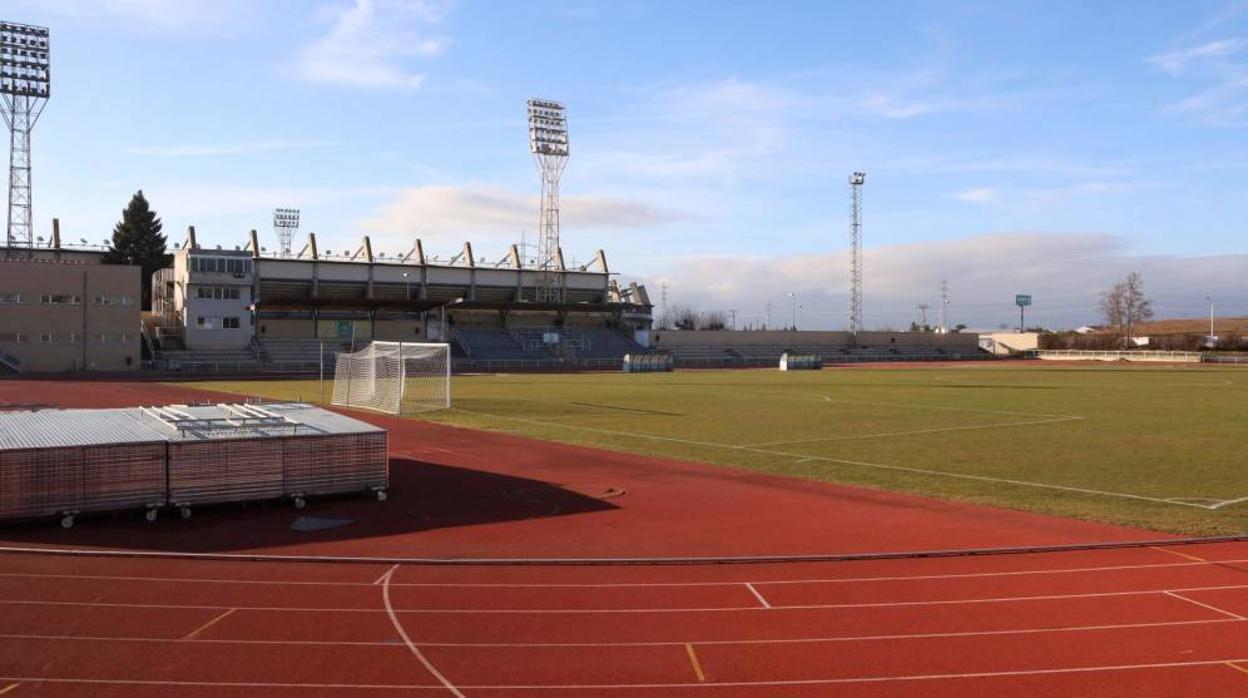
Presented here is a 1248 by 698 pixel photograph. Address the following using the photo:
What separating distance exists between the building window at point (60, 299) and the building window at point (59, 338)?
2.16 metres

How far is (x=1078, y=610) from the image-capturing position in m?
10.0

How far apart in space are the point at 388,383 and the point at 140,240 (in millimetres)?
75779

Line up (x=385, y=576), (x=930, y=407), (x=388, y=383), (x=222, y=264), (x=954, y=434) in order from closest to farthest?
(x=385, y=576) → (x=954, y=434) → (x=930, y=407) → (x=388, y=383) → (x=222, y=264)

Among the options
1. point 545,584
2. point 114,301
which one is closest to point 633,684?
point 545,584

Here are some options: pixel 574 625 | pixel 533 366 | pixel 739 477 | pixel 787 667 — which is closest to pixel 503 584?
pixel 574 625

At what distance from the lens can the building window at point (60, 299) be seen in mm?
66062

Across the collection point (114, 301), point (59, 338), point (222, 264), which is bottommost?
point (59, 338)

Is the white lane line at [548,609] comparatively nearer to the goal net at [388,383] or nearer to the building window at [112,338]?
the goal net at [388,383]

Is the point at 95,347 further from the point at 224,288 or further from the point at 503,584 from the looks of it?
the point at 503,584

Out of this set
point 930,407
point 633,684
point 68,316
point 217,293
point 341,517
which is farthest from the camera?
point 217,293

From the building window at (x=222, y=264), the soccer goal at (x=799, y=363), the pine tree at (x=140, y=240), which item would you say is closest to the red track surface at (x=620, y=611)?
the building window at (x=222, y=264)

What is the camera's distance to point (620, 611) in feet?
32.9

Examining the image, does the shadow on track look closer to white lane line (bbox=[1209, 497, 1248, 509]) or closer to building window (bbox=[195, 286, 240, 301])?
white lane line (bbox=[1209, 497, 1248, 509])

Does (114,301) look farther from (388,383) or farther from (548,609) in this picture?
(548,609)
